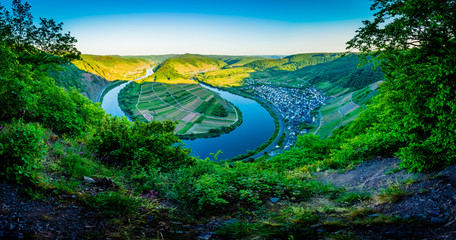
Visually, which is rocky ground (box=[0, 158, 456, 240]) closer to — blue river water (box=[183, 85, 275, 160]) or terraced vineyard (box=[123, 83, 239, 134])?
blue river water (box=[183, 85, 275, 160])

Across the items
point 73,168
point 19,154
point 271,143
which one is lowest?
point 271,143

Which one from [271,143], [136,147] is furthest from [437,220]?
[271,143]

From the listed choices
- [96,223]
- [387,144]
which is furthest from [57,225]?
[387,144]

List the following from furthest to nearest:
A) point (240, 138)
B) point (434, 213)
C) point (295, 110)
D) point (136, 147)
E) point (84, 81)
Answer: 1. point (84, 81)
2. point (295, 110)
3. point (240, 138)
4. point (136, 147)
5. point (434, 213)

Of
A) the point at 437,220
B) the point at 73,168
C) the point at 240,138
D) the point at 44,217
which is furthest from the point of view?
the point at 240,138

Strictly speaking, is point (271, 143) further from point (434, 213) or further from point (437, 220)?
point (437, 220)

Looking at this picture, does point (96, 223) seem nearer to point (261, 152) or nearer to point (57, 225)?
point (57, 225)
